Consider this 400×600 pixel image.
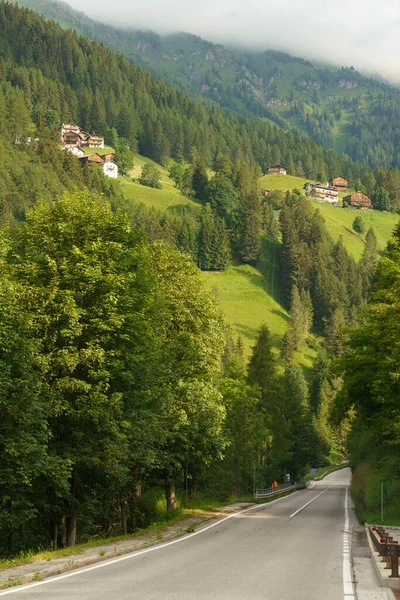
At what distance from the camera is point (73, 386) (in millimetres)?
21734

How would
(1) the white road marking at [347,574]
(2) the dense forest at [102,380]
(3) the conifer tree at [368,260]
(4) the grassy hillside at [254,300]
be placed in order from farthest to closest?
1. (3) the conifer tree at [368,260]
2. (4) the grassy hillside at [254,300]
3. (2) the dense forest at [102,380]
4. (1) the white road marking at [347,574]

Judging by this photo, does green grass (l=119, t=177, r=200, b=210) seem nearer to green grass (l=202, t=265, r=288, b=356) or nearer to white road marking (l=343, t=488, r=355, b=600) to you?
green grass (l=202, t=265, r=288, b=356)

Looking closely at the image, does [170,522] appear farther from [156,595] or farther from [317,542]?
[156,595]

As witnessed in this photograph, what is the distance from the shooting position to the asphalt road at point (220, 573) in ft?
37.1

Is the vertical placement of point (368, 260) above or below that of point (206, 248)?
below

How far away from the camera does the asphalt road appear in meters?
11.3

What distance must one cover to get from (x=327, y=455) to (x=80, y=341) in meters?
129

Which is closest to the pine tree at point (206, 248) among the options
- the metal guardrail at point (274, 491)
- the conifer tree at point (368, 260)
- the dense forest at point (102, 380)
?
the conifer tree at point (368, 260)

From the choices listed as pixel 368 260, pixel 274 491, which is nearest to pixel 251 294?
pixel 368 260

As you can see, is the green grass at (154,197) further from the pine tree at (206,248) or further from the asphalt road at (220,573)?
the asphalt road at (220,573)

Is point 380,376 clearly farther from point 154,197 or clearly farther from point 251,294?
point 154,197

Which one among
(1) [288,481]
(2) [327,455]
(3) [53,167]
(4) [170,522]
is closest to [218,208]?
(3) [53,167]

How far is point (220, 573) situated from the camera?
1391cm

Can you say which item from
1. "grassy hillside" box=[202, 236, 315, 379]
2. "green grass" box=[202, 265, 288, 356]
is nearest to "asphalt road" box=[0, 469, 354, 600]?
"grassy hillside" box=[202, 236, 315, 379]
